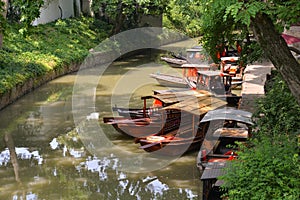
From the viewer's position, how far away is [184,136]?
14320 mm

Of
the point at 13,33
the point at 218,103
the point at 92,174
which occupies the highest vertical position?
the point at 13,33

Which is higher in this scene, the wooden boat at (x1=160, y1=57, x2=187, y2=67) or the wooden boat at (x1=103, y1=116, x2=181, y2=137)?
the wooden boat at (x1=160, y1=57, x2=187, y2=67)

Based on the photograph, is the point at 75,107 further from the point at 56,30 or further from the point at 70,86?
the point at 56,30

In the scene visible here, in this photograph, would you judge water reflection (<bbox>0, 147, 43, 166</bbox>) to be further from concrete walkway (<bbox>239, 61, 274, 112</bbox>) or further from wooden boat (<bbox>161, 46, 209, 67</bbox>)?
wooden boat (<bbox>161, 46, 209, 67</bbox>)

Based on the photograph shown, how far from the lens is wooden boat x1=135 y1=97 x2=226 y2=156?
13.8 m

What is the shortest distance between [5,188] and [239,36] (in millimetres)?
6714

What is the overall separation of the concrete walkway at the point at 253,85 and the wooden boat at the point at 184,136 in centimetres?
114

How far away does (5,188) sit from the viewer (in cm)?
1208

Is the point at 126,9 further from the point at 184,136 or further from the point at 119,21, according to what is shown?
the point at 184,136

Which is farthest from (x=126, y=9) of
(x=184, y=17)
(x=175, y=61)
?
(x=184, y=17)

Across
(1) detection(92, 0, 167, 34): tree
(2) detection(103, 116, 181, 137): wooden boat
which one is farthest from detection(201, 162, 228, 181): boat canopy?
(1) detection(92, 0, 167, 34): tree

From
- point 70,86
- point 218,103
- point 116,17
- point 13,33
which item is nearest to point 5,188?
point 218,103

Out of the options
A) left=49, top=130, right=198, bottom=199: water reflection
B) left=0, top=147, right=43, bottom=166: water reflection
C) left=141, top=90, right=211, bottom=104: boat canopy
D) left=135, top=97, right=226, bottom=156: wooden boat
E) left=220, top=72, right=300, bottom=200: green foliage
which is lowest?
left=49, top=130, right=198, bottom=199: water reflection

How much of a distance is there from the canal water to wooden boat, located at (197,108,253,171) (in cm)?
70
